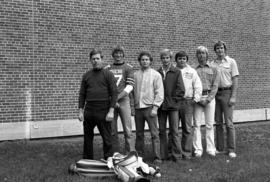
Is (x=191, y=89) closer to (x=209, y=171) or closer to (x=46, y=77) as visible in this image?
(x=209, y=171)

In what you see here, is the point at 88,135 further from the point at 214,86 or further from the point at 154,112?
the point at 214,86

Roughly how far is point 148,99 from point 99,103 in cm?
95

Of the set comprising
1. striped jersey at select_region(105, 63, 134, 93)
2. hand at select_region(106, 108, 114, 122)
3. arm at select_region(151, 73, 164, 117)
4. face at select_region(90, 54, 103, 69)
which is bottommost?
hand at select_region(106, 108, 114, 122)

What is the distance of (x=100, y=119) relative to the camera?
526cm

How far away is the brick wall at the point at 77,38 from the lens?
8055mm

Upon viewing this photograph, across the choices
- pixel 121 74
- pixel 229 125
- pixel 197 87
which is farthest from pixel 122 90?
pixel 229 125

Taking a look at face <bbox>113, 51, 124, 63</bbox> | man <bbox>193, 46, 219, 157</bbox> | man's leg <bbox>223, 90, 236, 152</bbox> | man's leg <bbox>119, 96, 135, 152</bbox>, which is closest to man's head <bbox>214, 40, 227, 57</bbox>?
man <bbox>193, 46, 219, 157</bbox>

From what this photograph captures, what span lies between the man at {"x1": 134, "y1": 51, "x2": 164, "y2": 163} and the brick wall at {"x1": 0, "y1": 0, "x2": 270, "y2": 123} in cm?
336

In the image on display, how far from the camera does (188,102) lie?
20.5 ft

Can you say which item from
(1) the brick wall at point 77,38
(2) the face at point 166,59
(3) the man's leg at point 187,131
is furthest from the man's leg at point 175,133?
(1) the brick wall at point 77,38

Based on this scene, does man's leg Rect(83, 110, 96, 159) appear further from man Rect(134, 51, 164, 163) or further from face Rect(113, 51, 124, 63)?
face Rect(113, 51, 124, 63)

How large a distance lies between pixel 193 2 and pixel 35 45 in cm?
547

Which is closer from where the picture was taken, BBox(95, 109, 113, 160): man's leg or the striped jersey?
A: BBox(95, 109, 113, 160): man's leg

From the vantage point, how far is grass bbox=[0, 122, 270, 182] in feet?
15.8
